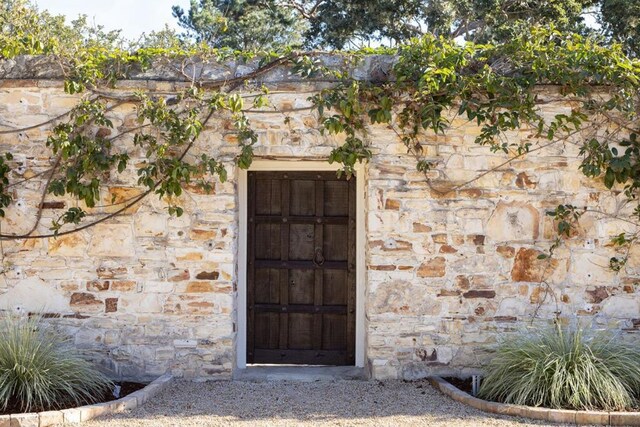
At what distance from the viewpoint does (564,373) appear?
5512 millimetres

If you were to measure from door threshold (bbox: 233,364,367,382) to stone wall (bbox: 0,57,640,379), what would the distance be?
27cm

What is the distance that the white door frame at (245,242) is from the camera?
6.84 m

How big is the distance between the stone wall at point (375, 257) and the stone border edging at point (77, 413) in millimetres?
720

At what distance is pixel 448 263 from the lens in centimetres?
648

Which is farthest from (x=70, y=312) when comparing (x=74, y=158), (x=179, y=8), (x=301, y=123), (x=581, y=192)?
(x=179, y=8)

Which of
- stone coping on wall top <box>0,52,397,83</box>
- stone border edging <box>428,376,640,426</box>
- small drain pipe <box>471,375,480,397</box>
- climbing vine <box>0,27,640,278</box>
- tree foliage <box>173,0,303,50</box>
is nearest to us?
stone border edging <box>428,376,640,426</box>

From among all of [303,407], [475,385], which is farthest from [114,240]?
[475,385]

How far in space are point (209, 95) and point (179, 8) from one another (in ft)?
36.0

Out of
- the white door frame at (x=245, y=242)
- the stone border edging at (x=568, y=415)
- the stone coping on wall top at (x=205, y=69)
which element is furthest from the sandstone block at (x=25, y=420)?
the stone border edging at (x=568, y=415)

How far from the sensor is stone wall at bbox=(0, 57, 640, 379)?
6438mm

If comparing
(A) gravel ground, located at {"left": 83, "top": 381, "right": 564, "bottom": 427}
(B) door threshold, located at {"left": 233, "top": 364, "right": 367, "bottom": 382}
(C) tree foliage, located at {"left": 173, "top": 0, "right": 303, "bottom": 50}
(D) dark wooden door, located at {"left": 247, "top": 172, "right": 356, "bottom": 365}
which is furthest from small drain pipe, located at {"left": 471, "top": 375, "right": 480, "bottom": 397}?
(C) tree foliage, located at {"left": 173, "top": 0, "right": 303, "bottom": 50}

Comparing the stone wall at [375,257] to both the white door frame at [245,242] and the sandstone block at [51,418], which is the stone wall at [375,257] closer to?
the white door frame at [245,242]

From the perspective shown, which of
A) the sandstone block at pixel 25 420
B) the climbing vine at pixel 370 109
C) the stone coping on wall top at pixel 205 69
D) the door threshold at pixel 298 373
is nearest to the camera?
the sandstone block at pixel 25 420

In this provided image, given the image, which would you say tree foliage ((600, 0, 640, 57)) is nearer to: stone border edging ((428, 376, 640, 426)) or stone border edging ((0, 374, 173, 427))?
stone border edging ((428, 376, 640, 426))
